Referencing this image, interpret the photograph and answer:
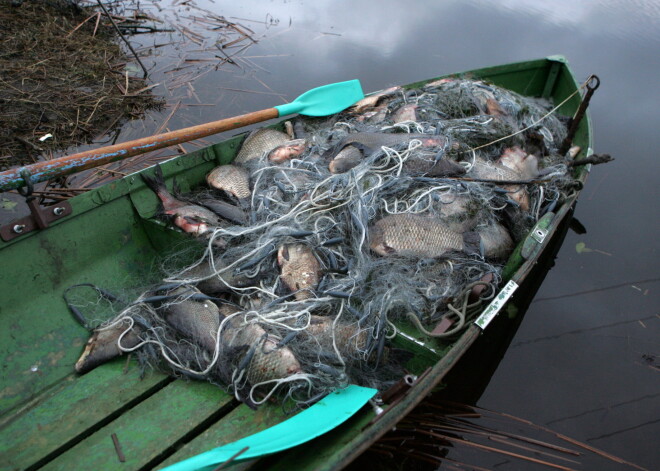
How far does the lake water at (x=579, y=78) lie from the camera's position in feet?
13.4

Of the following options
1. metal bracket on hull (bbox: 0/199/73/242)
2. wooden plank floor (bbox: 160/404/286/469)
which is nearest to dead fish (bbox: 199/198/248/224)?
metal bracket on hull (bbox: 0/199/73/242)

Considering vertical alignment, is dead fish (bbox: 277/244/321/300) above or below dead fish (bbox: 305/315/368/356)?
above

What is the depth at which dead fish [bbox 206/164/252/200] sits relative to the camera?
4.02 m

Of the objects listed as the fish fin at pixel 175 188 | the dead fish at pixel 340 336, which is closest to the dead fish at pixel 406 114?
the fish fin at pixel 175 188

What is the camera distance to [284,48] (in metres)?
9.76

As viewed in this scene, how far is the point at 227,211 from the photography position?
377 cm

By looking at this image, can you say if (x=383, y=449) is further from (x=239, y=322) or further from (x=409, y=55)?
(x=409, y=55)

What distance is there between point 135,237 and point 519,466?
11.2 feet

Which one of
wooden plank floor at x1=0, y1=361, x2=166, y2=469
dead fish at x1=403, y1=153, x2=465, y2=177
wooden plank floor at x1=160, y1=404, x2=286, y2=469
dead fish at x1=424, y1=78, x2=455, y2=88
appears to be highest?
dead fish at x1=424, y1=78, x2=455, y2=88

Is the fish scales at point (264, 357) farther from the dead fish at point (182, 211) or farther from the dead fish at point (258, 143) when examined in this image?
the dead fish at point (258, 143)

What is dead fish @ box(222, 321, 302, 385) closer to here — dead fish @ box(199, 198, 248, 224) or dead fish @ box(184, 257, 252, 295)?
dead fish @ box(184, 257, 252, 295)

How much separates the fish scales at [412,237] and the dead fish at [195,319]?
116 cm

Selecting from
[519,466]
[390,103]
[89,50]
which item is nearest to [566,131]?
[390,103]

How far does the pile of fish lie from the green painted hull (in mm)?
122
